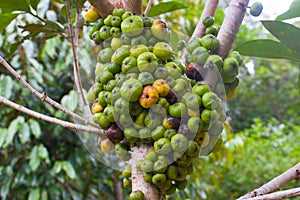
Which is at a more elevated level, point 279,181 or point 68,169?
point 279,181

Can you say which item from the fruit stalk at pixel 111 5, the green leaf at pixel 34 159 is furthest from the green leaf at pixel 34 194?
the fruit stalk at pixel 111 5

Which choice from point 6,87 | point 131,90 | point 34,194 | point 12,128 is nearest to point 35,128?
point 12,128

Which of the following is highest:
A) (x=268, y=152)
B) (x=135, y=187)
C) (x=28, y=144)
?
(x=135, y=187)

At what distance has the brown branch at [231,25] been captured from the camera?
678mm

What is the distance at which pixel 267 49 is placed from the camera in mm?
741

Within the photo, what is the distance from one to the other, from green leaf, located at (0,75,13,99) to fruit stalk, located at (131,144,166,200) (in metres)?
1.30

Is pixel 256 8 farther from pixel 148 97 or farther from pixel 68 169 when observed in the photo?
pixel 68 169

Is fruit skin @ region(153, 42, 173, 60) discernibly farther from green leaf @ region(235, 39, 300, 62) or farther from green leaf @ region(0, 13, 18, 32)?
green leaf @ region(0, 13, 18, 32)

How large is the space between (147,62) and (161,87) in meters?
0.04

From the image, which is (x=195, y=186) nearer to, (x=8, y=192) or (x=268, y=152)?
(x=8, y=192)

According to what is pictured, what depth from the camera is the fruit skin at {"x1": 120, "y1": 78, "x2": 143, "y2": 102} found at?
2.00 feet

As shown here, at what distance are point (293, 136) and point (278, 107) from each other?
6.46 ft

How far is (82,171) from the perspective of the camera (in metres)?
2.42

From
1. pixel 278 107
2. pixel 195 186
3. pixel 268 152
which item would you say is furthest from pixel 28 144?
pixel 278 107
